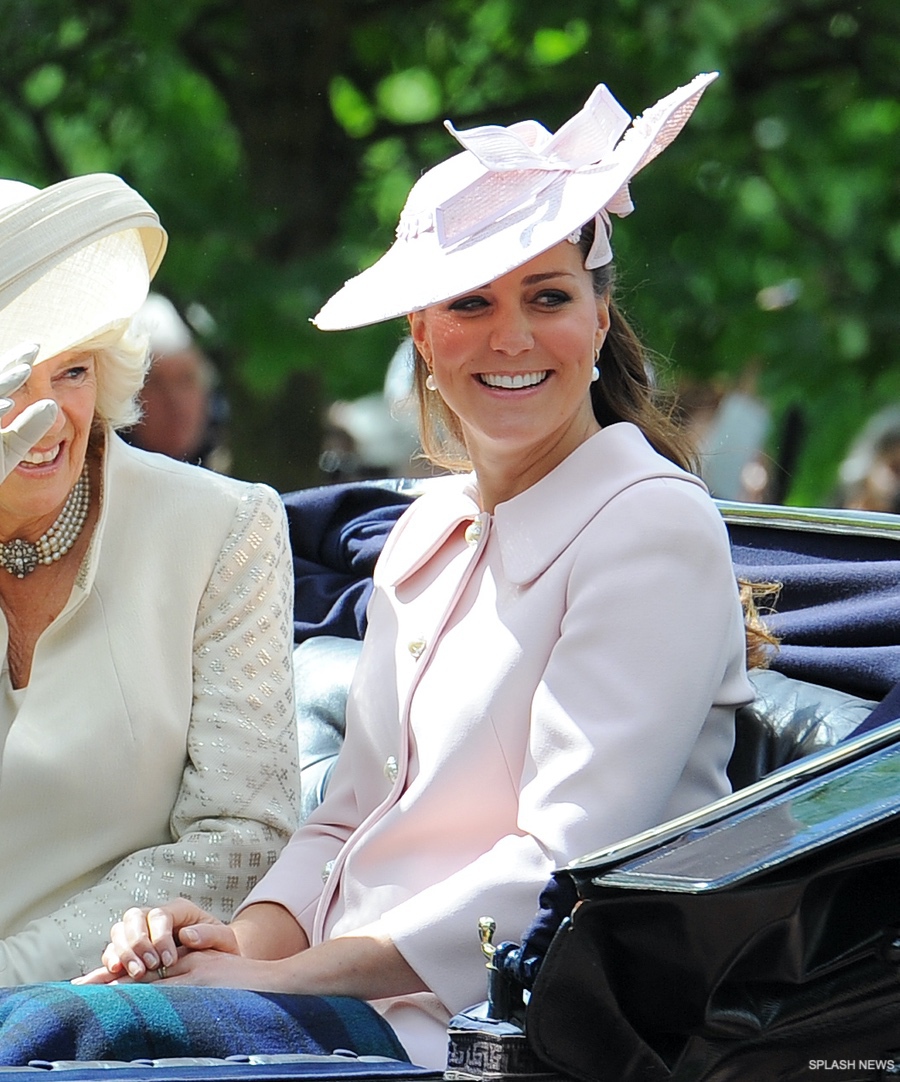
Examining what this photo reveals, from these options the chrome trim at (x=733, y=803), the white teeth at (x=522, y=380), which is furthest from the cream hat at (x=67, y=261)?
the chrome trim at (x=733, y=803)

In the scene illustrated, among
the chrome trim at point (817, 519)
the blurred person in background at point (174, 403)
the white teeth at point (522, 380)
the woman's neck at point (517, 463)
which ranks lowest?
the blurred person in background at point (174, 403)

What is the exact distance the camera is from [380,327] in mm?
5973

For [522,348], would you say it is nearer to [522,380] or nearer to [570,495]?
[522,380]

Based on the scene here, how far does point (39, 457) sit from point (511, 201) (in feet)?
2.45

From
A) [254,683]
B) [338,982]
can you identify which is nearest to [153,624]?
[254,683]

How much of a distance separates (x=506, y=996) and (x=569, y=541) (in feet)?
2.08

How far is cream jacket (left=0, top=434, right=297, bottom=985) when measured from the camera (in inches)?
96.0

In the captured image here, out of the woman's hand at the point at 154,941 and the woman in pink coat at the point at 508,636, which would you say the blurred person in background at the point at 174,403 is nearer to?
the woman in pink coat at the point at 508,636

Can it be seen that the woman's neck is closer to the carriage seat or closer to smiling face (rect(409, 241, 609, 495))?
smiling face (rect(409, 241, 609, 495))

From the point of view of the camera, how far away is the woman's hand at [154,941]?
6.89 ft

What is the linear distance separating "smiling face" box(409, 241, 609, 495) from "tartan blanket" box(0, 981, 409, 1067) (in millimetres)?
736

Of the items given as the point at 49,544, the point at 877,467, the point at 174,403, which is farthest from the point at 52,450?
the point at 877,467

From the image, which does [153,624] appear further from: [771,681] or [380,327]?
[380,327]

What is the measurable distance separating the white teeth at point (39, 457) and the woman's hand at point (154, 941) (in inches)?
25.4
